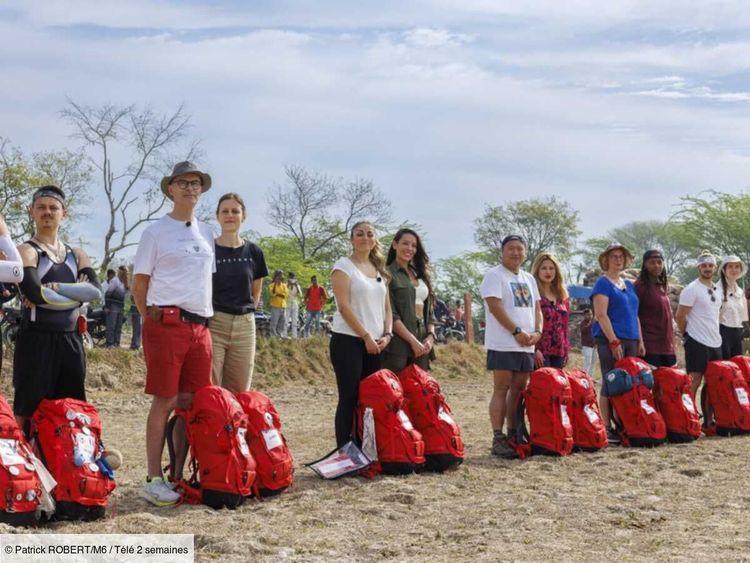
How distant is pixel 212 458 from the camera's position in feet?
18.7

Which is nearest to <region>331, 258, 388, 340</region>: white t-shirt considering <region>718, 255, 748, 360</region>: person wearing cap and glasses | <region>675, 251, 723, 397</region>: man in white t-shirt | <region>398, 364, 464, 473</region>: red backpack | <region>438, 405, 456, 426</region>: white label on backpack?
<region>398, 364, 464, 473</region>: red backpack

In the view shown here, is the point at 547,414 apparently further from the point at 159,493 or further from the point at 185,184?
the point at 185,184

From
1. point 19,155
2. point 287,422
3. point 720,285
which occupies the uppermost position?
point 19,155

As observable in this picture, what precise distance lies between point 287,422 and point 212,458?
18.7 feet

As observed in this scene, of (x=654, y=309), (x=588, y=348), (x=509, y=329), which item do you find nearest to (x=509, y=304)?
(x=509, y=329)

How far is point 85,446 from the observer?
540cm

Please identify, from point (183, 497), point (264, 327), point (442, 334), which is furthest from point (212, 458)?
point (442, 334)

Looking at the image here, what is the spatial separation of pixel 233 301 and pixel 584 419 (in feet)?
10.8

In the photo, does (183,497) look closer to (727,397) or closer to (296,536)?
(296,536)

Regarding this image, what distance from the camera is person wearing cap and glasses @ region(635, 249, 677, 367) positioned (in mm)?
9023

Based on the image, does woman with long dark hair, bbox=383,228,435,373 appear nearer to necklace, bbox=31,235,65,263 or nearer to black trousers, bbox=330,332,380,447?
black trousers, bbox=330,332,380,447

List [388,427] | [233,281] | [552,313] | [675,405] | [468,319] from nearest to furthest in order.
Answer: [233,281], [388,427], [552,313], [675,405], [468,319]

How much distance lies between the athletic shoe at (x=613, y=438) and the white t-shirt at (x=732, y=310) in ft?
6.92

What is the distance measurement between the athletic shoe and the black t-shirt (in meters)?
3.75
